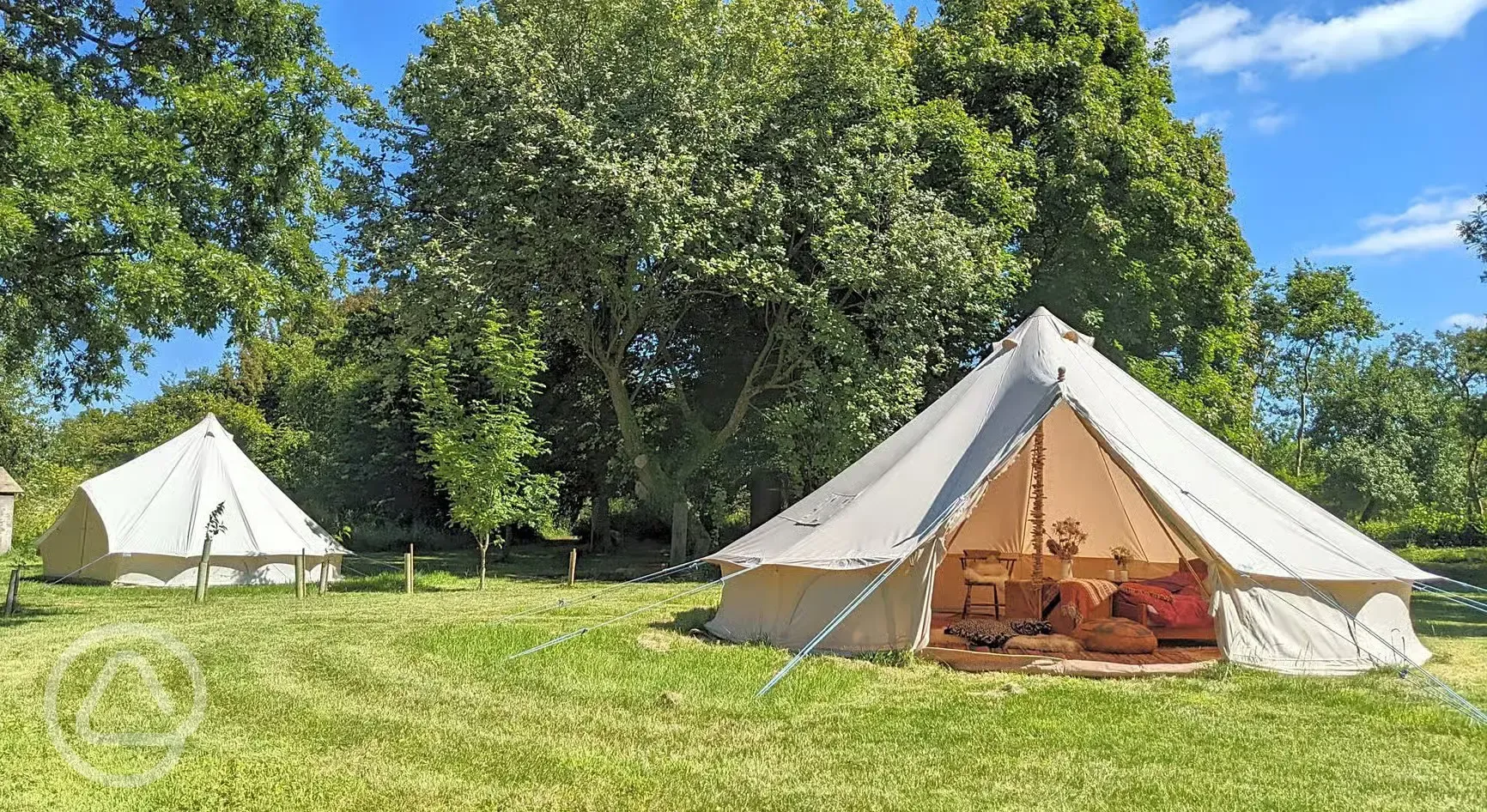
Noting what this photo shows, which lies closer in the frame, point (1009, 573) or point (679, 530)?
point (1009, 573)

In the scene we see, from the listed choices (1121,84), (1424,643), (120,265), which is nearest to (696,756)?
(120,265)

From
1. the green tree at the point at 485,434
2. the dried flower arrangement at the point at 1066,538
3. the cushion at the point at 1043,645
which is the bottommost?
the cushion at the point at 1043,645

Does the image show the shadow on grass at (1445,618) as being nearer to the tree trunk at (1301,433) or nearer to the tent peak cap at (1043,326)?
the tent peak cap at (1043,326)

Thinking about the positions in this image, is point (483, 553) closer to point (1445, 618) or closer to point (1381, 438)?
point (1445, 618)

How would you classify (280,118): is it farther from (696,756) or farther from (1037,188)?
(1037,188)

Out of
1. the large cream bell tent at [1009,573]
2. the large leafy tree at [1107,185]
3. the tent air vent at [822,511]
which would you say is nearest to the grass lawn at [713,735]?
the large cream bell tent at [1009,573]

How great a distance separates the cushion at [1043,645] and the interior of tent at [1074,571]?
0.01 meters

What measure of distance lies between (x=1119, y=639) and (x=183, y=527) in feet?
43.2

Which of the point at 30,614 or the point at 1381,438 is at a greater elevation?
the point at 1381,438

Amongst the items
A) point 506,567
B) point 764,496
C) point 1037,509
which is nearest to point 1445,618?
point 1037,509

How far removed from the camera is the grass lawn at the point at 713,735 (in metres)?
4.37

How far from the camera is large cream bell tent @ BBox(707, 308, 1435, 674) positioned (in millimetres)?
7219

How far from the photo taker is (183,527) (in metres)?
14.9

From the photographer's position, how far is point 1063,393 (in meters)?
7.95
